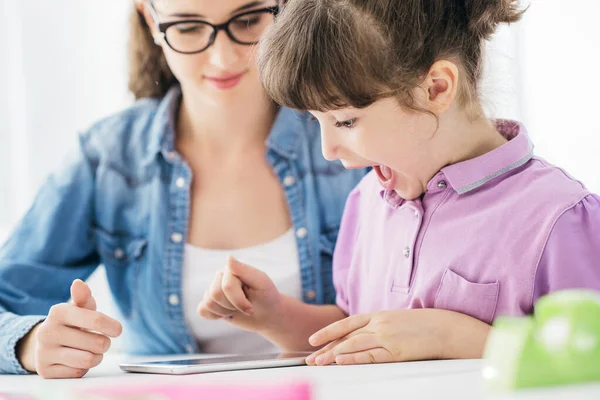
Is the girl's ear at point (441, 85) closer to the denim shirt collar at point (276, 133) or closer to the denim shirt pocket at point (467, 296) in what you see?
the denim shirt pocket at point (467, 296)

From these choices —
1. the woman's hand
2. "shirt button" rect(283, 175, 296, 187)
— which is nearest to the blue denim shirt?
"shirt button" rect(283, 175, 296, 187)

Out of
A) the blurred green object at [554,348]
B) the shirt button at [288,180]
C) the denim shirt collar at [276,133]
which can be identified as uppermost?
the blurred green object at [554,348]

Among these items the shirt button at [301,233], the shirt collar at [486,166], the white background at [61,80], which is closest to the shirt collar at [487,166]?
the shirt collar at [486,166]

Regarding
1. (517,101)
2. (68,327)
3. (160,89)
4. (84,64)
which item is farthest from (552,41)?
(68,327)

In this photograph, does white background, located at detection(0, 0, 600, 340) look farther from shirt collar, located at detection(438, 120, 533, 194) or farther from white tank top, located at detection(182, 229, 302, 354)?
shirt collar, located at detection(438, 120, 533, 194)

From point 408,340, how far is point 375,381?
221 mm

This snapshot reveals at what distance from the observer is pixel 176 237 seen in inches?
58.2

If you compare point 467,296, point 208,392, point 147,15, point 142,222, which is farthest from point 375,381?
point 147,15

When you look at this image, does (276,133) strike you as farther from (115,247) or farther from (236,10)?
(115,247)

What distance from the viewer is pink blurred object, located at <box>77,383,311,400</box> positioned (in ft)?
1.85

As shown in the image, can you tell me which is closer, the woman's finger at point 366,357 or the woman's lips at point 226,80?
the woman's finger at point 366,357

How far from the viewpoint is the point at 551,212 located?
3.09 feet

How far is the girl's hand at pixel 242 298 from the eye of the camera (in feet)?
3.68

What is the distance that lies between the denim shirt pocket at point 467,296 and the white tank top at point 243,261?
0.48 m
